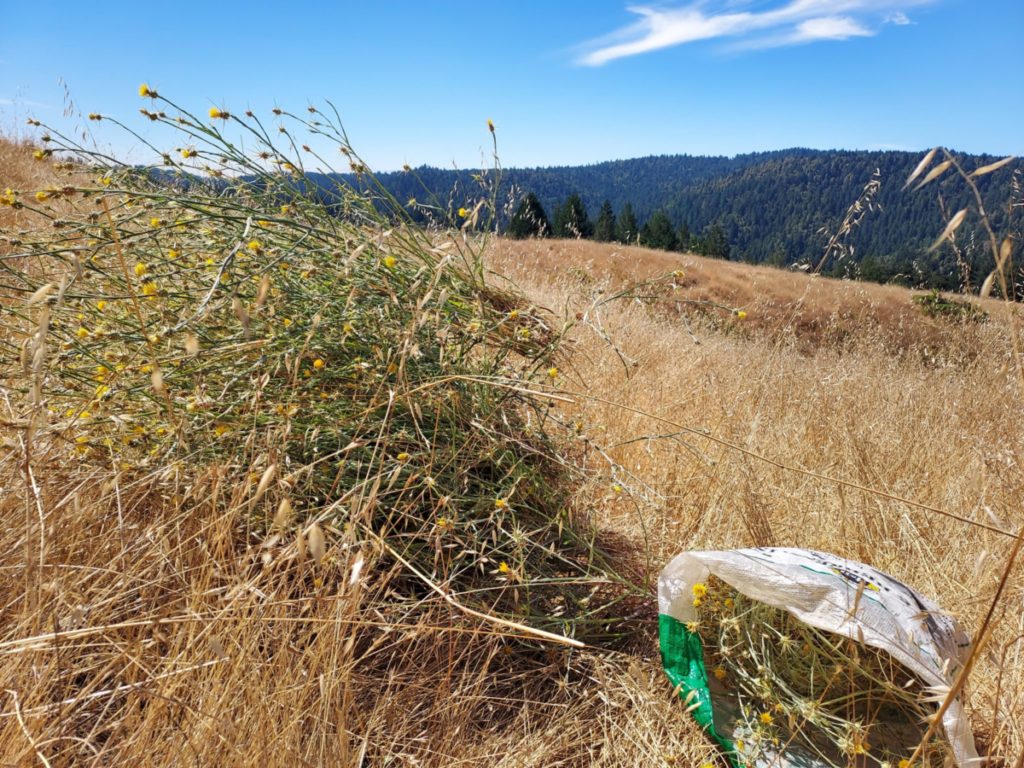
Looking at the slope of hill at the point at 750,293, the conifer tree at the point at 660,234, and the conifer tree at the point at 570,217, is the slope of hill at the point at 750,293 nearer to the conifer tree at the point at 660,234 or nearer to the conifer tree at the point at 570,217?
the conifer tree at the point at 570,217

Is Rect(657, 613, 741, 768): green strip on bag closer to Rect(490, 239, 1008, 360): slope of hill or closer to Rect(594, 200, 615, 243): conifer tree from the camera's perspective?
Rect(490, 239, 1008, 360): slope of hill

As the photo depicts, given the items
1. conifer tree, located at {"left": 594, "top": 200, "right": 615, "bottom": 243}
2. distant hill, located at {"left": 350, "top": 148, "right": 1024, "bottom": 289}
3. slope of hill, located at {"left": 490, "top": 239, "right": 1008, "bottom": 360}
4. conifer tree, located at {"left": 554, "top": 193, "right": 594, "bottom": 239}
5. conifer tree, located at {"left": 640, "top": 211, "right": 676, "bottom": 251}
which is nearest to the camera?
slope of hill, located at {"left": 490, "top": 239, "right": 1008, "bottom": 360}

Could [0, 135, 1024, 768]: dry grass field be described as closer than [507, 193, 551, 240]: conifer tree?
Yes

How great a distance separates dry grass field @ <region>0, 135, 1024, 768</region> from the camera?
3.87ft

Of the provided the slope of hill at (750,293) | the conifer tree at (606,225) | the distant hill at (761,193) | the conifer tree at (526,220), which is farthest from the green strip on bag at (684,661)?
the distant hill at (761,193)

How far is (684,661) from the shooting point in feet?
5.44

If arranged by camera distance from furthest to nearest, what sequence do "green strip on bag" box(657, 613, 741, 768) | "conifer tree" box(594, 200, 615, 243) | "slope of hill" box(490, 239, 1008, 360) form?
"conifer tree" box(594, 200, 615, 243)
"slope of hill" box(490, 239, 1008, 360)
"green strip on bag" box(657, 613, 741, 768)

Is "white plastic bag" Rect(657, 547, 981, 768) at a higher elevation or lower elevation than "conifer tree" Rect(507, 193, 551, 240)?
lower

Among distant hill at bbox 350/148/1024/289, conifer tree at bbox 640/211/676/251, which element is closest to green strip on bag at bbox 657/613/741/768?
conifer tree at bbox 640/211/676/251

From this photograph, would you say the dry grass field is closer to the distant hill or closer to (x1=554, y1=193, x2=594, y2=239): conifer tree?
(x1=554, y1=193, x2=594, y2=239): conifer tree

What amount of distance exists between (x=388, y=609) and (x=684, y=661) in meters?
0.82

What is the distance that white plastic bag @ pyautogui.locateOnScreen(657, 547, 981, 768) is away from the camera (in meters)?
1.34

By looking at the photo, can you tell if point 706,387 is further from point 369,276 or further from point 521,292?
point 369,276

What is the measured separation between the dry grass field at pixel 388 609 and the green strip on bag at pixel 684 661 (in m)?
0.06
